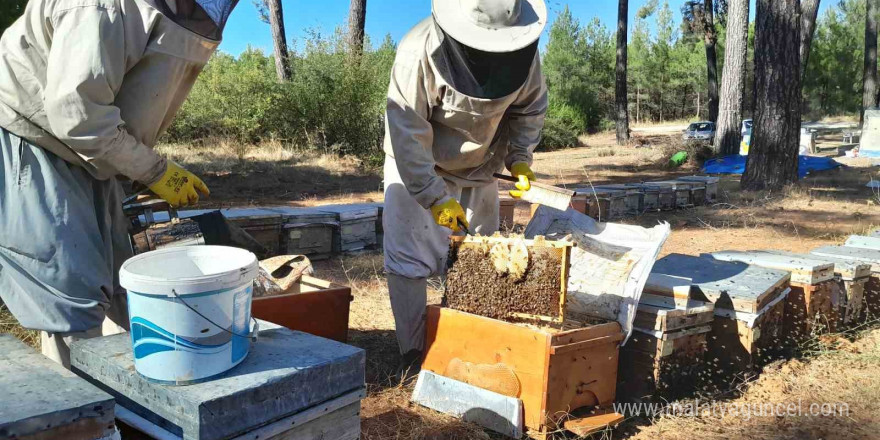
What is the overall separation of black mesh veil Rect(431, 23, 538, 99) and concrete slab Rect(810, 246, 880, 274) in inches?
99.3

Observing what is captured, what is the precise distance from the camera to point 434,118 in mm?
3100

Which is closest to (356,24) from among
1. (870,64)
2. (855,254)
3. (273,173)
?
(273,173)

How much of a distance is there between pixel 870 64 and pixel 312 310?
24.5 meters

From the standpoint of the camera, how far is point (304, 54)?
12977 mm

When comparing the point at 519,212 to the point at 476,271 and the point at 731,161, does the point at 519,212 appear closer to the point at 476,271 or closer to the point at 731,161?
the point at 476,271

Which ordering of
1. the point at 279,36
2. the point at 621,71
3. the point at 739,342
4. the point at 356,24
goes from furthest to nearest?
the point at 621,71
the point at 279,36
the point at 356,24
the point at 739,342

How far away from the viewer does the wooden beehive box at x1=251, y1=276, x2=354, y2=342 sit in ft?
9.73

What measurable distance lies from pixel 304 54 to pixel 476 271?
11.1 metres

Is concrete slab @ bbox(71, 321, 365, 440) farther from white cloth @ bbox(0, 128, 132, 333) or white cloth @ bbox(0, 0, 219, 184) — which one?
white cloth @ bbox(0, 0, 219, 184)

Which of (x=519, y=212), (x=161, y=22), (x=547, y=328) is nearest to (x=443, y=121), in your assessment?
(x=547, y=328)

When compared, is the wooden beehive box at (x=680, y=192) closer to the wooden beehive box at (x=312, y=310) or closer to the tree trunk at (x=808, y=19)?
Answer: the wooden beehive box at (x=312, y=310)

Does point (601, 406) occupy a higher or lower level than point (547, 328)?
lower

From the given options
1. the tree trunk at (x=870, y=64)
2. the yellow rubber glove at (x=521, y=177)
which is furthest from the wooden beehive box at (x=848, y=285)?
the tree trunk at (x=870, y=64)

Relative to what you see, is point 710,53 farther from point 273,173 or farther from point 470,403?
point 470,403
